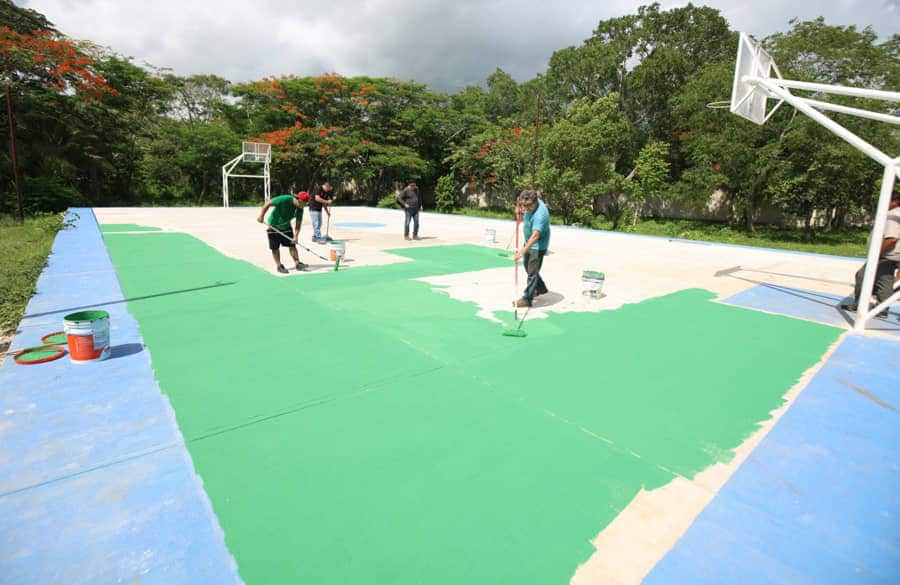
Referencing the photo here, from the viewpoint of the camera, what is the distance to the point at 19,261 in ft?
27.1

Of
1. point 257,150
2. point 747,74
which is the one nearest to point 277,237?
point 747,74

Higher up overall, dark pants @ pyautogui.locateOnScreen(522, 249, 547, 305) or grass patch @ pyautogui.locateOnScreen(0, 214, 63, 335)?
dark pants @ pyautogui.locateOnScreen(522, 249, 547, 305)

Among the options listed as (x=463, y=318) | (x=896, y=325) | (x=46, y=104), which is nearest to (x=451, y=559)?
(x=463, y=318)

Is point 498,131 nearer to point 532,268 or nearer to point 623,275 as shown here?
point 623,275

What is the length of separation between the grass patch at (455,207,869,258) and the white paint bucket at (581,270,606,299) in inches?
510

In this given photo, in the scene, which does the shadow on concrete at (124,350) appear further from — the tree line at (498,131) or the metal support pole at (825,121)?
the tree line at (498,131)

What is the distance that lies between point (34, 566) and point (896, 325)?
9.06 m

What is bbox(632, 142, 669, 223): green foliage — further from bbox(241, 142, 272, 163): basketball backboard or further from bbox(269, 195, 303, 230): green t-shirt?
bbox(269, 195, 303, 230): green t-shirt

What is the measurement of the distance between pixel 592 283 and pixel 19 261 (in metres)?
10.3

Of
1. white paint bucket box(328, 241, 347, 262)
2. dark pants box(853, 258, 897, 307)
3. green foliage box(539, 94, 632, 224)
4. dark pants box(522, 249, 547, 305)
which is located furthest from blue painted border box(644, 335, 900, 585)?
green foliage box(539, 94, 632, 224)

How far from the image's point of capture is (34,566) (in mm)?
1989

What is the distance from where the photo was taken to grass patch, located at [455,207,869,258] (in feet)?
61.2

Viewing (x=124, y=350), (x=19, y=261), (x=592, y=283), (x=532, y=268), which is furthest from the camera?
(x=19, y=261)

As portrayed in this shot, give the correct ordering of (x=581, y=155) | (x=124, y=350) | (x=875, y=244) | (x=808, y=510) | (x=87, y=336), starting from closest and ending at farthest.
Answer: (x=808, y=510) < (x=87, y=336) < (x=124, y=350) < (x=875, y=244) < (x=581, y=155)
